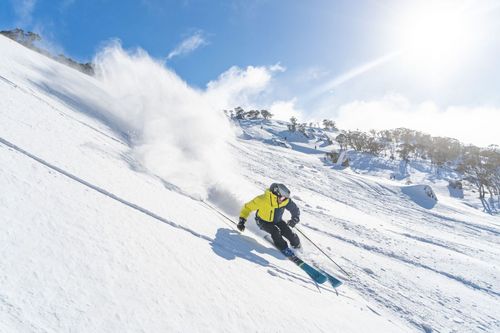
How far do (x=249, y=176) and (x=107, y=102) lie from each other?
8324mm

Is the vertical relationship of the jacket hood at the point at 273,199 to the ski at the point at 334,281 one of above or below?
above

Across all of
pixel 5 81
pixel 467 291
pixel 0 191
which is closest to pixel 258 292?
pixel 0 191

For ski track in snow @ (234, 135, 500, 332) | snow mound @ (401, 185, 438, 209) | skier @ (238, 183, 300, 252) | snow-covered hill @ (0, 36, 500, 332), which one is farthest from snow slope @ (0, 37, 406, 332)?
snow mound @ (401, 185, 438, 209)

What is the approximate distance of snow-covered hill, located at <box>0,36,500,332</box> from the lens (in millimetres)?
2568

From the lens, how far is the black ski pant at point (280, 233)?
6383mm

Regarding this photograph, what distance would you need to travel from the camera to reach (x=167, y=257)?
12.3ft

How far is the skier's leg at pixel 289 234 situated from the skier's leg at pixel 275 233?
0.13 m

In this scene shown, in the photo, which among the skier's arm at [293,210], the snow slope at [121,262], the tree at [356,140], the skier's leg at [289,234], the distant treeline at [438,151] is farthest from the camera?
the tree at [356,140]

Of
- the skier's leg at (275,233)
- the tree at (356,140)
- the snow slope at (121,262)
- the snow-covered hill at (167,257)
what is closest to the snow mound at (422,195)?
the snow-covered hill at (167,257)

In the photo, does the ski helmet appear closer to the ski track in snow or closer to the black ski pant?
the black ski pant

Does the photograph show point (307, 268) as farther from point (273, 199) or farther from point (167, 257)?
point (167, 257)

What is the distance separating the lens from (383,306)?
5.22m

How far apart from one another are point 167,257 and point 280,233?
11.4 ft

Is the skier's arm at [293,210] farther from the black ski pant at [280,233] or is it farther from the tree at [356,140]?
the tree at [356,140]
